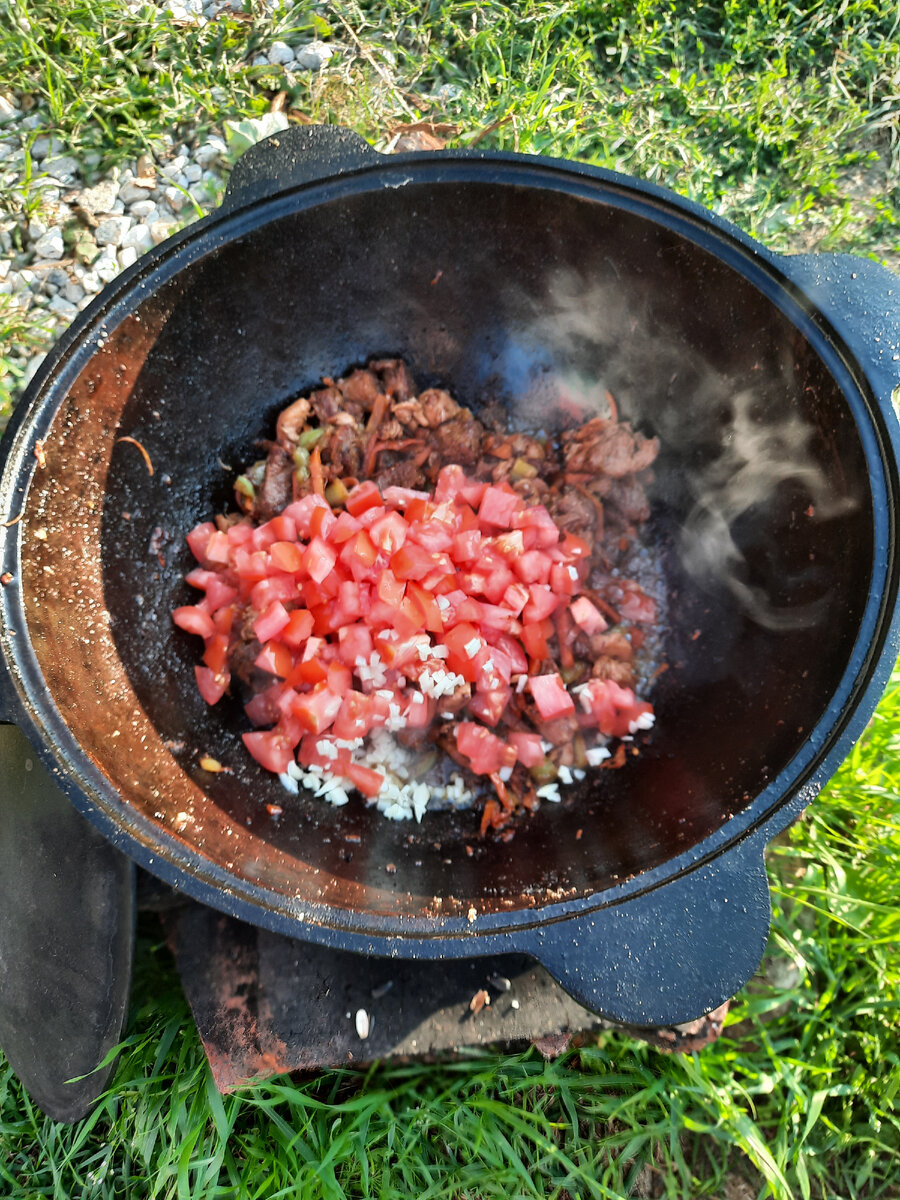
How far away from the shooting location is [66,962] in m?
1.97

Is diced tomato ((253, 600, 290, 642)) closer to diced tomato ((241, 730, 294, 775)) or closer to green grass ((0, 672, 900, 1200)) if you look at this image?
diced tomato ((241, 730, 294, 775))

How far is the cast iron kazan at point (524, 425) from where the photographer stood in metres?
1.53

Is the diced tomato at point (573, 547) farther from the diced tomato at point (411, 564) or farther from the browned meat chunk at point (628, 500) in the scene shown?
the diced tomato at point (411, 564)

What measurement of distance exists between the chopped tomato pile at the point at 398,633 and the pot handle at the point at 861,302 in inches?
37.1

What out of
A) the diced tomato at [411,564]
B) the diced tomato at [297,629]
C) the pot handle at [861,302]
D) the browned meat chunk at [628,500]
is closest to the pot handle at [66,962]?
the diced tomato at [297,629]

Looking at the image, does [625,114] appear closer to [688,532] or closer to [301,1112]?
[688,532]

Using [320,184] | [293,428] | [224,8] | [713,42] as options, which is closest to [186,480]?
[293,428]

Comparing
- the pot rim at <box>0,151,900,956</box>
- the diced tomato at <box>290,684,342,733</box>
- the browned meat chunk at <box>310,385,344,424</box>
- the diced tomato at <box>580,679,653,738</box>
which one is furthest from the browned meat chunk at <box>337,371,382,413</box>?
the diced tomato at <box>580,679,653,738</box>

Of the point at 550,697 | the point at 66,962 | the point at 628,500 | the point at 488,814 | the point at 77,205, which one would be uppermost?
the point at 77,205

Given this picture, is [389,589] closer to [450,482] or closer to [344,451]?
[450,482]

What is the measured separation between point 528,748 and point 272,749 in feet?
2.50

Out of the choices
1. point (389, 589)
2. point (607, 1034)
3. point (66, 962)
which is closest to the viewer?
point (66, 962)

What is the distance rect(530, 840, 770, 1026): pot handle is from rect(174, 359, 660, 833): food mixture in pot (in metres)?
0.67

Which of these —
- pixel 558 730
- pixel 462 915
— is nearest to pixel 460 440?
pixel 558 730
